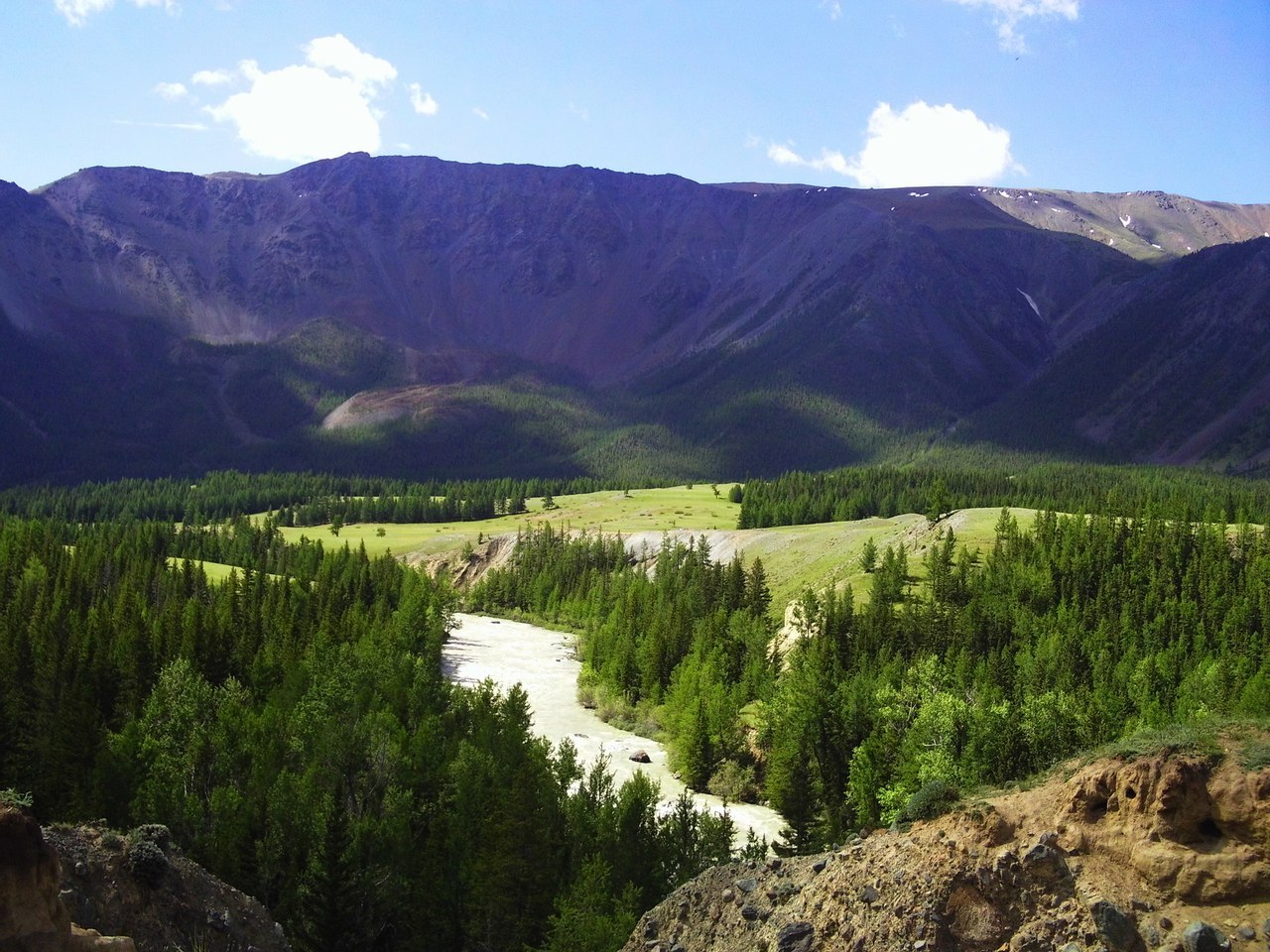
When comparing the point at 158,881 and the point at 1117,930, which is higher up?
the point at 1117,930

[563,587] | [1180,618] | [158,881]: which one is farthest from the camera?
[563,587]

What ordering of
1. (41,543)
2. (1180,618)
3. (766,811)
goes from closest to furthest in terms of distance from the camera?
(766,811) < (1180,618) < (41,543)

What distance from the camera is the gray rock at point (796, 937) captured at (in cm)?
2831

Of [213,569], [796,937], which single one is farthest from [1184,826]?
[213,569]

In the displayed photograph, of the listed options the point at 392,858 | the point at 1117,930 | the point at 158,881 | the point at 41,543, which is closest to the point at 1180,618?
the point at 392,858

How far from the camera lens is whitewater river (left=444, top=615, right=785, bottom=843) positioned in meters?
78.1

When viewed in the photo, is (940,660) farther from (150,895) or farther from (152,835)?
(150,895)

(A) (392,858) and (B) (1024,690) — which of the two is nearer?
(A) (392,858)

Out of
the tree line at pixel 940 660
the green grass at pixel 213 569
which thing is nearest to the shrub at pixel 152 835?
the tree line at pixel 940 660

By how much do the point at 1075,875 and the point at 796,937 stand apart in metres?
7.56

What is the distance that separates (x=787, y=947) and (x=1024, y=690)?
62135 millimetres

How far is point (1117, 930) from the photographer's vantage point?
24.4 metres

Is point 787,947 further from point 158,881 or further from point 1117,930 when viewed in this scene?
point 158,881

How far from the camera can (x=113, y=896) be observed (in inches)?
1253
